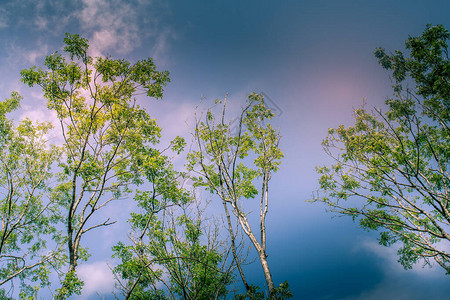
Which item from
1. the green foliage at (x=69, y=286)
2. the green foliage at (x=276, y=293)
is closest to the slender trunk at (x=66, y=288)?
the green foliage at (x=69, y=286)

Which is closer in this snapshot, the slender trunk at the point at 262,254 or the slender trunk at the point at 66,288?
the slender trunk at the point at 262,254

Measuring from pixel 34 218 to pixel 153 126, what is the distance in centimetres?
1010

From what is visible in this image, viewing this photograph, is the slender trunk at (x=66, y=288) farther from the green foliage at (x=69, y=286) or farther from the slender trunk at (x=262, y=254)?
the slender trunk at (x=262, y=254)

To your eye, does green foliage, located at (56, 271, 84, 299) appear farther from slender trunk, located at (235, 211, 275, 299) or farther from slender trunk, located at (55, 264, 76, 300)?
slender trunk, located at (235, 211, 275, 299)

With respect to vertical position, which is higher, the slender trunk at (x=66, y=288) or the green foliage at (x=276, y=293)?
the slender trunk at (x=66, y=288)

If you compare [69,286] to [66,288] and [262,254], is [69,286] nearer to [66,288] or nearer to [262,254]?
[66,288]

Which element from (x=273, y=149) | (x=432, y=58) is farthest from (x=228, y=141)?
(x=432, y=58)

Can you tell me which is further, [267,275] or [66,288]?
[66,288]

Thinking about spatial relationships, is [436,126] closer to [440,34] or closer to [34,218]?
[440,34]

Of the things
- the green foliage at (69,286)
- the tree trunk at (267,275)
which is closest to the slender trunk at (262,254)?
the tree trunk at (267,275)

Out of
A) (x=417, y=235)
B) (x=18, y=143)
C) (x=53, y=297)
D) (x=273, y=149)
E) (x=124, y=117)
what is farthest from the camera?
(x=417, y=235)

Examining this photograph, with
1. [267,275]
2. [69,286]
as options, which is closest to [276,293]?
[267,275]

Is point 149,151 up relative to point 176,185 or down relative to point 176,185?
up

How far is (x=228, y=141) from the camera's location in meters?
8.01
